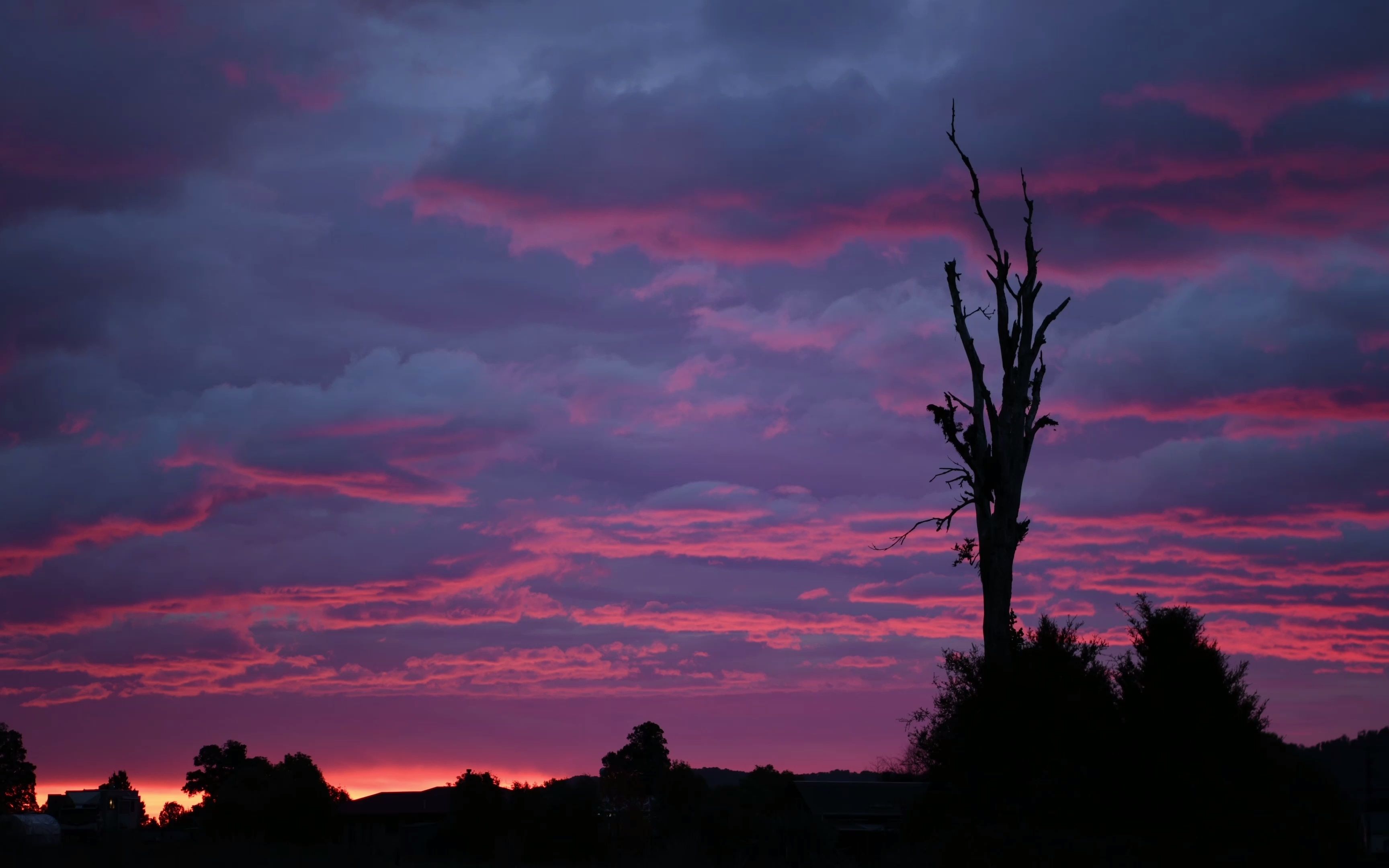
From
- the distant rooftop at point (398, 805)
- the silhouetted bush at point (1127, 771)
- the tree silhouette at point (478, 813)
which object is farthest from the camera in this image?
the distant rooftop at point (398, 805)

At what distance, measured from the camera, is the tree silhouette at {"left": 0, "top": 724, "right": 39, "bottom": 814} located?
95500 millimetres

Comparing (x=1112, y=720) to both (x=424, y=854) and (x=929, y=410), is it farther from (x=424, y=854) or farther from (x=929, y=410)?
(x=424, y=854)

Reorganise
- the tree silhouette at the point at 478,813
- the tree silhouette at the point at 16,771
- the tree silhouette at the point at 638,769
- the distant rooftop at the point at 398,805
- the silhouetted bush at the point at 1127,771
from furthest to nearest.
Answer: the tree silhouette at the point at 16,771
the distant rooftop at the point at 398,805
the tree silhouette at the point at 638,769
the tree silhouette at the point at 478,813
the silhouetted bush at the point at 1127,771

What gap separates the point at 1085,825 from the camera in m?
24.9

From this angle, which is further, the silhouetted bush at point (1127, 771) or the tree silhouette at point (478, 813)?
the tree silhouette at point (478, 813)

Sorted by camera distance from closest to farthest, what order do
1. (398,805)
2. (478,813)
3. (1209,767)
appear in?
(1209,767), (478,813), (398,805)

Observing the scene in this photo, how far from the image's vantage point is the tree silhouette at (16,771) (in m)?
95.5

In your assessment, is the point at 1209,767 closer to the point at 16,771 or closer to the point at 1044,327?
the point at 1044,327

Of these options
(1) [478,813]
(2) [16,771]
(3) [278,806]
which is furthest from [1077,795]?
(2) [16,771]

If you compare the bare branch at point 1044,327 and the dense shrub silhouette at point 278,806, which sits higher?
the bare branch at point 1044,327

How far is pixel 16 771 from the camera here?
99.2 m

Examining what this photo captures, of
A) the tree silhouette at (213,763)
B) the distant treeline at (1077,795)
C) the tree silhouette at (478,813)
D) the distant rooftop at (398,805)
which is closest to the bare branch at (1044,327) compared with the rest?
the distant treeline at (1077,795)

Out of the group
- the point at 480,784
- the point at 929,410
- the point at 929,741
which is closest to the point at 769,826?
the point at 929,741

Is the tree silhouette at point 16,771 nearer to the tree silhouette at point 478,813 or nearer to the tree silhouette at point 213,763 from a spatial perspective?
the tree silhouette at point 213,763
